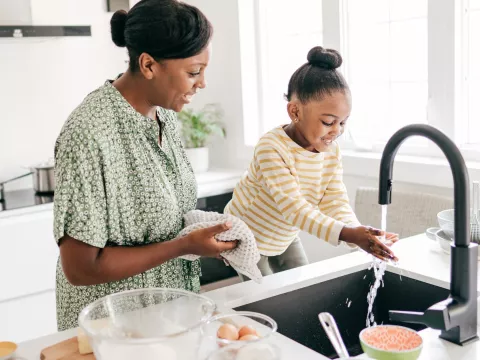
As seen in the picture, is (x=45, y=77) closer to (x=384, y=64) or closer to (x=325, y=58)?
(x=384, y=64)

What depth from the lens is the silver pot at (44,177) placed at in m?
A: 3.03

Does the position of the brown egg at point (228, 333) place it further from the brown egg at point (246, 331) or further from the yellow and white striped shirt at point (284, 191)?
Result: the yellow and white striped shirt at point (284, 191)

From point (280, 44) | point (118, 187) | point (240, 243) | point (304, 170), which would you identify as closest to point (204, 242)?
point (240, 243)

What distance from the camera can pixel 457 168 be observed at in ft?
3.84

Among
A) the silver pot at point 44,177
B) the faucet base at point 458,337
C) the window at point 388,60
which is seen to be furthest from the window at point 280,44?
the faucet base at point 458,337

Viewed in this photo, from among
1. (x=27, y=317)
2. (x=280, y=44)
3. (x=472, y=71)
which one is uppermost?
(x=280, y=44)

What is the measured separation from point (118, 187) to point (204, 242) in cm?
22

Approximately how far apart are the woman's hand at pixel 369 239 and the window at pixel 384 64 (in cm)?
143

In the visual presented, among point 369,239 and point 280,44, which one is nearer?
point 369,239

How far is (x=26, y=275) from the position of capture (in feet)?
9.20

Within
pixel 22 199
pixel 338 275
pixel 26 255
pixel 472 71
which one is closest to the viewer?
pixel 338 275

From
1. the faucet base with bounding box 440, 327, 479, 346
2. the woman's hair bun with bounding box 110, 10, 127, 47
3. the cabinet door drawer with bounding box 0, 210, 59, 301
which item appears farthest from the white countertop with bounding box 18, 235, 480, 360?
the cabinet door drawer with bounding box 0, 210, 59, 301

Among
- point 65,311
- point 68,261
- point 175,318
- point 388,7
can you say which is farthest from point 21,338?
point 388,7

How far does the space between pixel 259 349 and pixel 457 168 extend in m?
0.50
